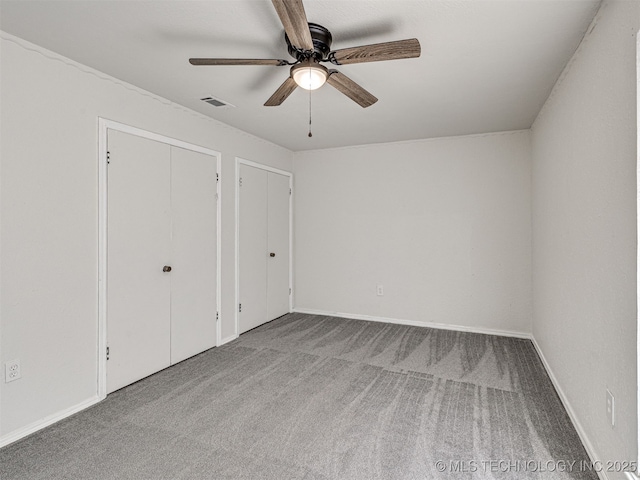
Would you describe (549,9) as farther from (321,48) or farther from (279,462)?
(279,462)

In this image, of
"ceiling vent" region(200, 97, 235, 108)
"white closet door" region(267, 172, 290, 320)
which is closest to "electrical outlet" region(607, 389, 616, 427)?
"ceiling vent" region(200, 97, 235, 108)

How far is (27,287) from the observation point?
2119mm

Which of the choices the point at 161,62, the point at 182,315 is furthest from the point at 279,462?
the point at 161,62

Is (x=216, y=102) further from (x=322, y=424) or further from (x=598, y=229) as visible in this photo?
(x=598, y=229)

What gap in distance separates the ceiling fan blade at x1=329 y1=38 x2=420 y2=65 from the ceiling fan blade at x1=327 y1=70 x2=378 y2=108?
14cm

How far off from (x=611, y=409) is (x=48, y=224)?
326 cm

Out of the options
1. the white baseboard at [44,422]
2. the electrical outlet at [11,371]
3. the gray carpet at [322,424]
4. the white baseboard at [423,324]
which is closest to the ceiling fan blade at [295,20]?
the gray carpet at [322,424]

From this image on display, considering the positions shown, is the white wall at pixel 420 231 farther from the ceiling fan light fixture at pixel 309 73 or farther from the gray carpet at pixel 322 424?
the ceiling fan light fixture at pixel 309 73

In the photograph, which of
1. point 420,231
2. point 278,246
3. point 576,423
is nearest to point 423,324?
point 420,231

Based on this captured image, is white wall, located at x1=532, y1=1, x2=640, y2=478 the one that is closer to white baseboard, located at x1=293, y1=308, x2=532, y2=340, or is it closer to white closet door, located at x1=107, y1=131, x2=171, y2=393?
white baseboard, located at x1=293, y1=308, x2=532, y2=340

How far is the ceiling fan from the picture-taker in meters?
1.57

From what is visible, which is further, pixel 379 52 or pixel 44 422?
pixel 44 422

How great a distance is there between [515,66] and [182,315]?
3330 mm

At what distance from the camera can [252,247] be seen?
13.7 feet
